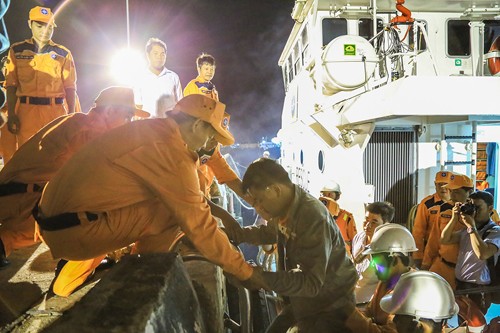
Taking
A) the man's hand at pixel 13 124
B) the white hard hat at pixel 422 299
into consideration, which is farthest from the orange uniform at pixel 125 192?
the man's hand at pixel 13 124

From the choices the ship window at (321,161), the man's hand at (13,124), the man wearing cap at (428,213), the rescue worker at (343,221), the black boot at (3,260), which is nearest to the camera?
the black boot at (3,260)

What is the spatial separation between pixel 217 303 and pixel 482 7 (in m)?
9.59

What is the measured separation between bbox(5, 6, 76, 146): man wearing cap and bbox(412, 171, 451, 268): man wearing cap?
17.3ft

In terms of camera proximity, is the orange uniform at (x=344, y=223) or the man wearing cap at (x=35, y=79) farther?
the orange uniform at (x=344, y=223)

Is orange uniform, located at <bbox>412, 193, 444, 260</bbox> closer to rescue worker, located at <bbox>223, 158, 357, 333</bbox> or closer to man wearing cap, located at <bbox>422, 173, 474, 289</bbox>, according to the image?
man wearing cap, located at <bbox>422, 173, 474, 289</bbox>

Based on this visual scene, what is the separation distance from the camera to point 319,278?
2174mm

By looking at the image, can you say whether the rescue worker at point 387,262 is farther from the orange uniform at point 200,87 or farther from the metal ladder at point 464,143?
the metal ladder at point 464,143

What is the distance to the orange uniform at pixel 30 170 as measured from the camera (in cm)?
293

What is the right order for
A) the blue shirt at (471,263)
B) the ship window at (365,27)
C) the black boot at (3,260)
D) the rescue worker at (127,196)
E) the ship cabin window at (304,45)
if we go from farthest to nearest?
the ship cabin window at (304,45), the ship window at (365,27), the blue shirt at (471,263), the black boot at (3,260), the rescue worker at (127,196)

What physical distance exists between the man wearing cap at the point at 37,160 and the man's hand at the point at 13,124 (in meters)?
1.75

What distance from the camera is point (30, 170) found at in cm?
299

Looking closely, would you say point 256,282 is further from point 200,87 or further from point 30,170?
point 200,87

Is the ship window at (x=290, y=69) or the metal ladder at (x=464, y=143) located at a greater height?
the ship window at (x=290, y=69)

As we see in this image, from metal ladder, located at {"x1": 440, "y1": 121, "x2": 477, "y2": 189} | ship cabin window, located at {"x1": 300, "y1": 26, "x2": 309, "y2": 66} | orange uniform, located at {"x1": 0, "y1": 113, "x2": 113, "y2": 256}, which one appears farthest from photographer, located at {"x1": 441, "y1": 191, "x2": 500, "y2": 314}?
ship cabin window, located at {"x1": 300, "y1": 26, "x2": 309, "y2": 66}
